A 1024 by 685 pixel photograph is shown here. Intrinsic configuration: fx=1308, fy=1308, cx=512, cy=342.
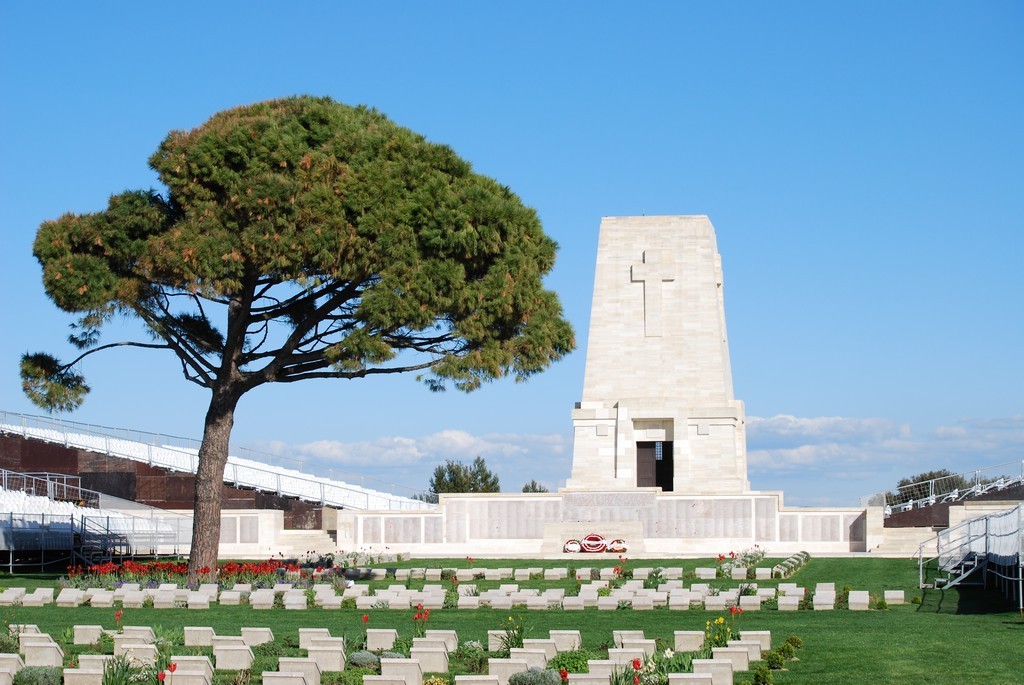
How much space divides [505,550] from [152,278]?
1382 cm

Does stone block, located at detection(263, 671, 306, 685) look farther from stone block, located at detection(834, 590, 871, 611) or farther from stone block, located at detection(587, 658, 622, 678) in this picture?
stone block, located at detection(834, 590, 871, 611)

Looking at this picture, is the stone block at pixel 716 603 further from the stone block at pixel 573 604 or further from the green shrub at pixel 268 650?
the green shrub at pixel 268 650

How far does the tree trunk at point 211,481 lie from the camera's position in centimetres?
2506

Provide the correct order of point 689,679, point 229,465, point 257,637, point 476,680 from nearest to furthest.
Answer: point 689,679 → point 476,680 → point 257,637 → point 229,465

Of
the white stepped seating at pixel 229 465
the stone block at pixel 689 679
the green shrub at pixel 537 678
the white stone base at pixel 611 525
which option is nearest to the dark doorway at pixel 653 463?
the white stone base at pixel 611 525

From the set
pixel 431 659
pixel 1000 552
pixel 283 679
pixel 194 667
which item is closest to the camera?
pixel 283 679

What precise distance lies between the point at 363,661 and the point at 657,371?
2536cm

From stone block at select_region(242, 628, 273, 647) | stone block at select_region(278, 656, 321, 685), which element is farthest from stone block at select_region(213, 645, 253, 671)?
stone block at select_region(242, 628, 273, 647)

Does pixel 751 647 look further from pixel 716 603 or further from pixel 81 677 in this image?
pixel 81 677

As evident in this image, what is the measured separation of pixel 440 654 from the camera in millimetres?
13672

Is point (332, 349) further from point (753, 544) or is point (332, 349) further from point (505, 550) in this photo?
point (753, 544)

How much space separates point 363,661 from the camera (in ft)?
45.8

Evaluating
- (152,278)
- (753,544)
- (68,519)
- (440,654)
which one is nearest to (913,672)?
(440,654)

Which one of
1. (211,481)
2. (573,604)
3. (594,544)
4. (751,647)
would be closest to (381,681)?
(751,647)
